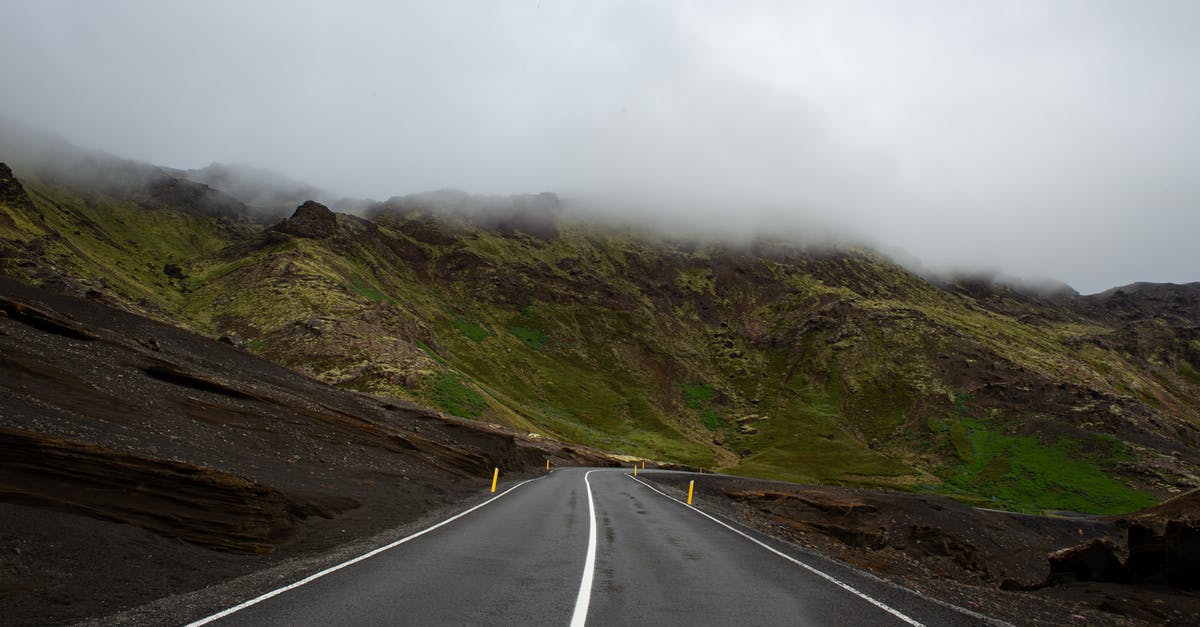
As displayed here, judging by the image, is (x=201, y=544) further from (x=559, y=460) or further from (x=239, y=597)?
(x=559, y=460)

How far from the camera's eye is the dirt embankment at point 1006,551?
Answer: 12.0m

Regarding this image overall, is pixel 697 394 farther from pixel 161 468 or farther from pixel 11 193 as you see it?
pixel 161 468

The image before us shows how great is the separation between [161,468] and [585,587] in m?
9.02

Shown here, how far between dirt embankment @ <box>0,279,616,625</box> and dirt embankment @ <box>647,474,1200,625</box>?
530 inches

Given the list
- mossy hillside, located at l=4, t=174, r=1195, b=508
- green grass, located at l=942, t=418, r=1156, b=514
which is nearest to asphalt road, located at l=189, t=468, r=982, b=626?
mossy hillside, located at l=4, t=174, r=1195, b=508

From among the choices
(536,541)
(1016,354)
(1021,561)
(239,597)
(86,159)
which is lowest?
(1021,561)

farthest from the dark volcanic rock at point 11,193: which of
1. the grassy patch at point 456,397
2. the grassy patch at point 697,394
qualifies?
the grassy patch at point 697,394

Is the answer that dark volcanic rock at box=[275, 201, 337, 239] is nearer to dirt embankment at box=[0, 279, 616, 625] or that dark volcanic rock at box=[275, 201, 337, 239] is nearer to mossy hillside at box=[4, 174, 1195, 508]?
mossy hillside at box=[4, 174, 1195, 508]

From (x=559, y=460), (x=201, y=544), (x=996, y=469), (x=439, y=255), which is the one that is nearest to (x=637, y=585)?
(x=201, y=544)

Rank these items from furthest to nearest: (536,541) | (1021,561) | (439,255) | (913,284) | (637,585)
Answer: (913,284)
(439,255)
(1021,561)
(536,541)
(637,585)

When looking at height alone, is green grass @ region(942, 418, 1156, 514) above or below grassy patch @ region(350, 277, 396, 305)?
below

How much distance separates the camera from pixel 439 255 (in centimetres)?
14038

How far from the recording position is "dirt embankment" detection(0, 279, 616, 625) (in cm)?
796

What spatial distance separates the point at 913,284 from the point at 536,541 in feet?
680
